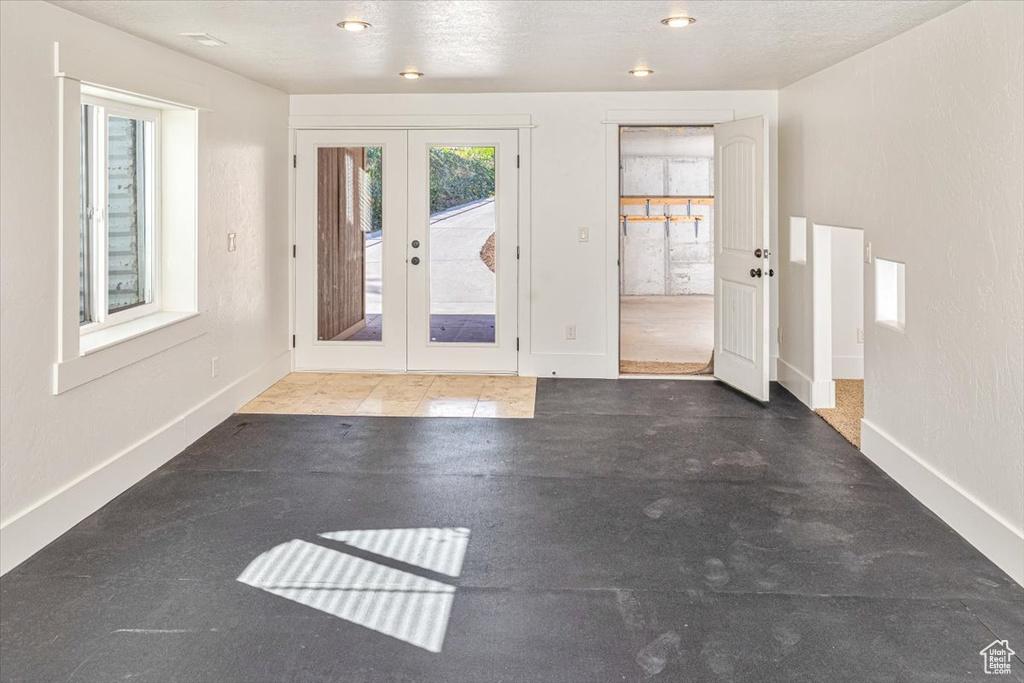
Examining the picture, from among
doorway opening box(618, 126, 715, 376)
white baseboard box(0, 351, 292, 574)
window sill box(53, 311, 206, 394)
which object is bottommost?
white baseboard box(0, 351, 292, 574)

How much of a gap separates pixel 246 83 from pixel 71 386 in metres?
2.78

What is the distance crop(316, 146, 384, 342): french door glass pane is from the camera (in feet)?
21.8

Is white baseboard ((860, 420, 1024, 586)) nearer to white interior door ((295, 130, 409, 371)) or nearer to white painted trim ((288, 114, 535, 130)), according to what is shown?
white painted trim ((288, 114, 535, 130))

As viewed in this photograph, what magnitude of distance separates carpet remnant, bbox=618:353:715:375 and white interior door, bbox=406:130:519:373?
1.00 meters

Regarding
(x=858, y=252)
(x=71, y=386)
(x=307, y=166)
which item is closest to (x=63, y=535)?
(x=71, y=386)

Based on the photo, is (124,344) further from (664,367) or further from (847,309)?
(847,309)

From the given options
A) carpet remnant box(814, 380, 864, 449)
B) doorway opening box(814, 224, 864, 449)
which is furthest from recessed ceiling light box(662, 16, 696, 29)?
doorway opening box(814, 224, 864, 449)

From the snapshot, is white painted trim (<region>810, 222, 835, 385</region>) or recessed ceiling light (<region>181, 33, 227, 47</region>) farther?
white painted trim (<region>810, 222, 835, 385</region>)

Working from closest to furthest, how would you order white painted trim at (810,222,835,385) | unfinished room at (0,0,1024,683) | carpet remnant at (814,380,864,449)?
unfinished room at (0,0,1024,683), carpet remnant at (814,380,864,449), white painted trim at (810,222,835,385)

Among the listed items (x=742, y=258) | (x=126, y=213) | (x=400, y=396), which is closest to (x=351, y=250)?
(x=400, y=396)

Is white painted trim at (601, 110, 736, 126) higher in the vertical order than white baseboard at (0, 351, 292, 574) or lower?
higher

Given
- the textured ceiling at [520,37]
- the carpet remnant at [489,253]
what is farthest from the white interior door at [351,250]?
the textured ceiling at [520,37]

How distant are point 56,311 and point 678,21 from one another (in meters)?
3.08
